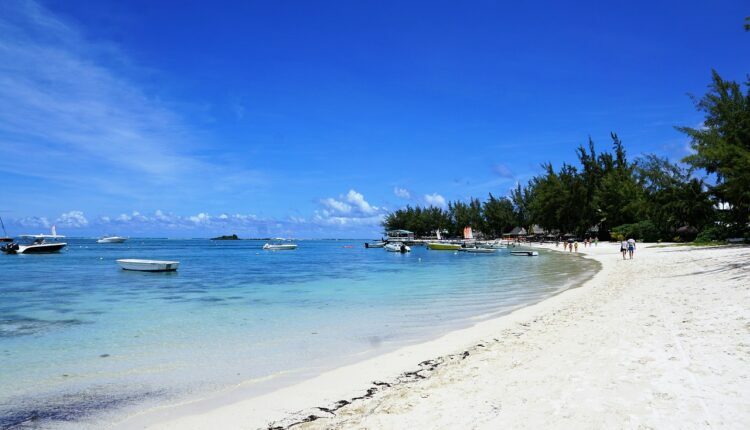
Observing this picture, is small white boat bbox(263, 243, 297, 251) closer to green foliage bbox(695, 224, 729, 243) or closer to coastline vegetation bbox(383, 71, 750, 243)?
coastline vegetation bbox(383, 71, 750, 243)

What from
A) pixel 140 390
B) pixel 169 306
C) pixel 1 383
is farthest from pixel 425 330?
pixel 169 306

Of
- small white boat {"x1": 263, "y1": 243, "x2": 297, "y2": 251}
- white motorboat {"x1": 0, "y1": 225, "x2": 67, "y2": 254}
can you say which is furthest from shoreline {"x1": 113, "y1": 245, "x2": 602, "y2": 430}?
small white boat {"x1": 263, "y1": 243, "x2": 297, "y2": 251}

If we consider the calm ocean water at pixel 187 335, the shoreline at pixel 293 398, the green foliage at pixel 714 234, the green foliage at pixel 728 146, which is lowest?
the calm ocean water at pixel 187 335

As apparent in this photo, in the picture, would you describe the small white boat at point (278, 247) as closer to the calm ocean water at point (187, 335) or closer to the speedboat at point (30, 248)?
the speedboat at point (30, 248)

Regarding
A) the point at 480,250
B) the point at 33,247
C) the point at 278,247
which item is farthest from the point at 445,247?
the point at 33,247

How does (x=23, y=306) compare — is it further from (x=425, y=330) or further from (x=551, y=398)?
(x=551, y=398)

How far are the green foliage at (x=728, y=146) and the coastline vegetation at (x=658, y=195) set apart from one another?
66mm

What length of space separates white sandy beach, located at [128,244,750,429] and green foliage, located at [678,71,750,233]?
28.4 metres

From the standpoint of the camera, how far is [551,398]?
19.1 ft

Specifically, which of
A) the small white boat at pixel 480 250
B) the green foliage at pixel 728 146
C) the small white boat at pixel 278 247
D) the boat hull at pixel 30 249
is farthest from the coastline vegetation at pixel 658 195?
the boat hull at pixel 30 249

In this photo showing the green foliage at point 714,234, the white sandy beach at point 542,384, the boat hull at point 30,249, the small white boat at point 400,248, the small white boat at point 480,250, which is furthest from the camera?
the small white boat at point 400,248

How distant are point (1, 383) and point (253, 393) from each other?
186 inches

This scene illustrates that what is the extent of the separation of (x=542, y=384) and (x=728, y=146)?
3806 cm

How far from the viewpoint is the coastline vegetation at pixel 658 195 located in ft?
124
